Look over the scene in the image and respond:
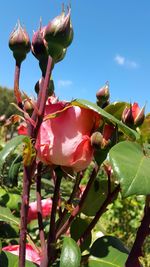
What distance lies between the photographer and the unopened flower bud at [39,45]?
21.9 inches

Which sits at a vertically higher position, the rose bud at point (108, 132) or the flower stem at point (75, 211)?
the rose bud at point (108, 132)

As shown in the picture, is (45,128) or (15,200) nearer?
(45,128)

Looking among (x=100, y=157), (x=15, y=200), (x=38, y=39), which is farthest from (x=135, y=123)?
(x=15, y=200)

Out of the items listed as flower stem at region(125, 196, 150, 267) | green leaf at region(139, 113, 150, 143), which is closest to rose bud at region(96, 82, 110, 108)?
green leaf at region(139, 113, 150, 143)

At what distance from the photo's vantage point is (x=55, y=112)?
518mm

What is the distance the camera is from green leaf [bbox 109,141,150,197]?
421mm

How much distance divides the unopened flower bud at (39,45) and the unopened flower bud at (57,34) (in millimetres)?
46

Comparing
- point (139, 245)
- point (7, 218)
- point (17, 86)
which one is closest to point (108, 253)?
point (139, 245)

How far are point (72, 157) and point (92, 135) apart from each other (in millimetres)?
39

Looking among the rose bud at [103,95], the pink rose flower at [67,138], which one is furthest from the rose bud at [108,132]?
the rose bud at [103,95]

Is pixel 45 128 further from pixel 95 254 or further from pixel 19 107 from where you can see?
pixel 95 254

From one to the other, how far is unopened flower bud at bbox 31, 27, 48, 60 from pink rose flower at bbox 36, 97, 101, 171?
6 cm

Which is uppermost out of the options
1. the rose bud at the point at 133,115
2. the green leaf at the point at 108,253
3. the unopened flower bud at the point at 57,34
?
the unopened flower bud at the point at 57,34

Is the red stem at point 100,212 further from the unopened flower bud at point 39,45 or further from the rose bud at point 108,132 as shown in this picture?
the unopened flower bud at point 39,45
